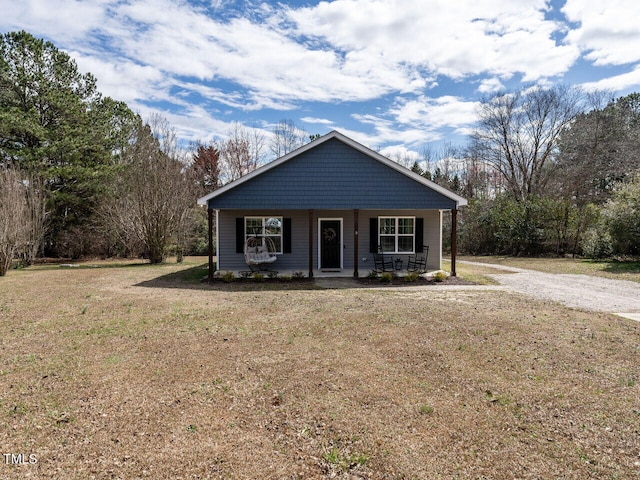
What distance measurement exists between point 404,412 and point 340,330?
2630mm

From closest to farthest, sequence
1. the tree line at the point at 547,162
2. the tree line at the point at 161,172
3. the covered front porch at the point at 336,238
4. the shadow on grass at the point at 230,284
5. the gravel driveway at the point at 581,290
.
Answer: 1. the gravel driveway at the point at 581,290
2. the shadow on grass at the point at 230,284
3. the covered front porch at the point at 336,238
4. the tree line at the point at 161,172
5. the tree line at the point at 547,162

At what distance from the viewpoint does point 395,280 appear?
467 inches

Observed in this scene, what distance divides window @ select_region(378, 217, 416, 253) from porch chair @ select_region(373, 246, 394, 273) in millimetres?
192

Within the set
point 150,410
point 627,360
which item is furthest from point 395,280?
point 150,410

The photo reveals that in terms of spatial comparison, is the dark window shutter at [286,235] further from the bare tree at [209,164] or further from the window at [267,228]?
the bare tree at [209,164]

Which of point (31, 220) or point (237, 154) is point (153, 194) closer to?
point (31, 220)

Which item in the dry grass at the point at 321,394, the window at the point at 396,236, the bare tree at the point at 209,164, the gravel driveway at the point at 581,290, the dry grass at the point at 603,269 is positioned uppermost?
the bare tree at the point at 209,164

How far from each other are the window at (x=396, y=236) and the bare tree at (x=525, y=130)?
1425 cm

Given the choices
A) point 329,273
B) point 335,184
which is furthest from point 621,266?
point 335,184

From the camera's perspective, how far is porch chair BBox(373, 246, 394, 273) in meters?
13.8

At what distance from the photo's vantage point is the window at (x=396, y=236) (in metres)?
14.0

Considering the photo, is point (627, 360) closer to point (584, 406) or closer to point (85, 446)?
point (584, 406)

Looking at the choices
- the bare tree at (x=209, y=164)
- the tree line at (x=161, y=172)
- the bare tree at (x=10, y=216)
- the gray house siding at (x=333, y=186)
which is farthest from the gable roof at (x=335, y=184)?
the bare tree at (x=209, y=164)

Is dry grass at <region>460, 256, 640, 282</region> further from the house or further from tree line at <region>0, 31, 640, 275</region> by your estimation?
the house
